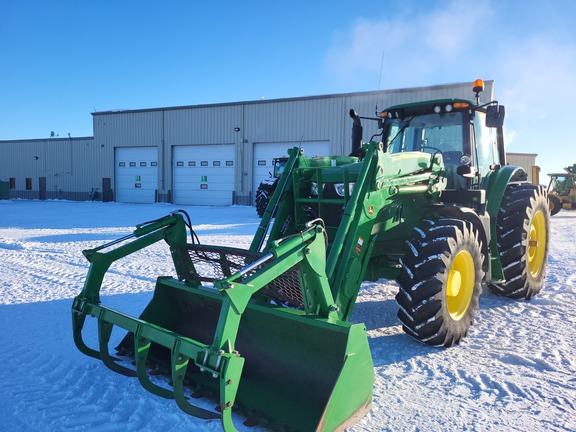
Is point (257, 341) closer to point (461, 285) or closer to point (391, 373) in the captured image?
point (391, 373)

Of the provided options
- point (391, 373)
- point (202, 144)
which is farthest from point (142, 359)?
point (202, 144)

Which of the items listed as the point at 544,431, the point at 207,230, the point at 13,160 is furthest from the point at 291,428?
the point at 13,160

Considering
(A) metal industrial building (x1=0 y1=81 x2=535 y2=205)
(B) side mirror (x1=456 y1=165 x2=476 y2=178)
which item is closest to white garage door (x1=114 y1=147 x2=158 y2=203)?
(A) metal industrial building (x1=0 y1=81 x2=535 y2=205)

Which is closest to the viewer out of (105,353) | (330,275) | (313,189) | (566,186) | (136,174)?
(105,353)

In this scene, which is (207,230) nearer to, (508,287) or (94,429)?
(508,287)

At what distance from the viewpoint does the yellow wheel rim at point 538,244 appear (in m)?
6.08

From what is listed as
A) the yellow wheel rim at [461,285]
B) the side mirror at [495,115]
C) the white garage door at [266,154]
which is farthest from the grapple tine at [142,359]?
the white garage door at [266,154]

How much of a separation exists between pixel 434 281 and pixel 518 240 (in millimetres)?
2196

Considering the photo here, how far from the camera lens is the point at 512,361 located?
12.1 feet

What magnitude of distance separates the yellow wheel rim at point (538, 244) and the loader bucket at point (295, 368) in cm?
435

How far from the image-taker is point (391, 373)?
11.4 feet

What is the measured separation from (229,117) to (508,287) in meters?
22.7

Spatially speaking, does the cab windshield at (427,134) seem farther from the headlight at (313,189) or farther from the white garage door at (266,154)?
the white garage door at (266,154)

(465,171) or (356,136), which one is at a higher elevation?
(356,136)
